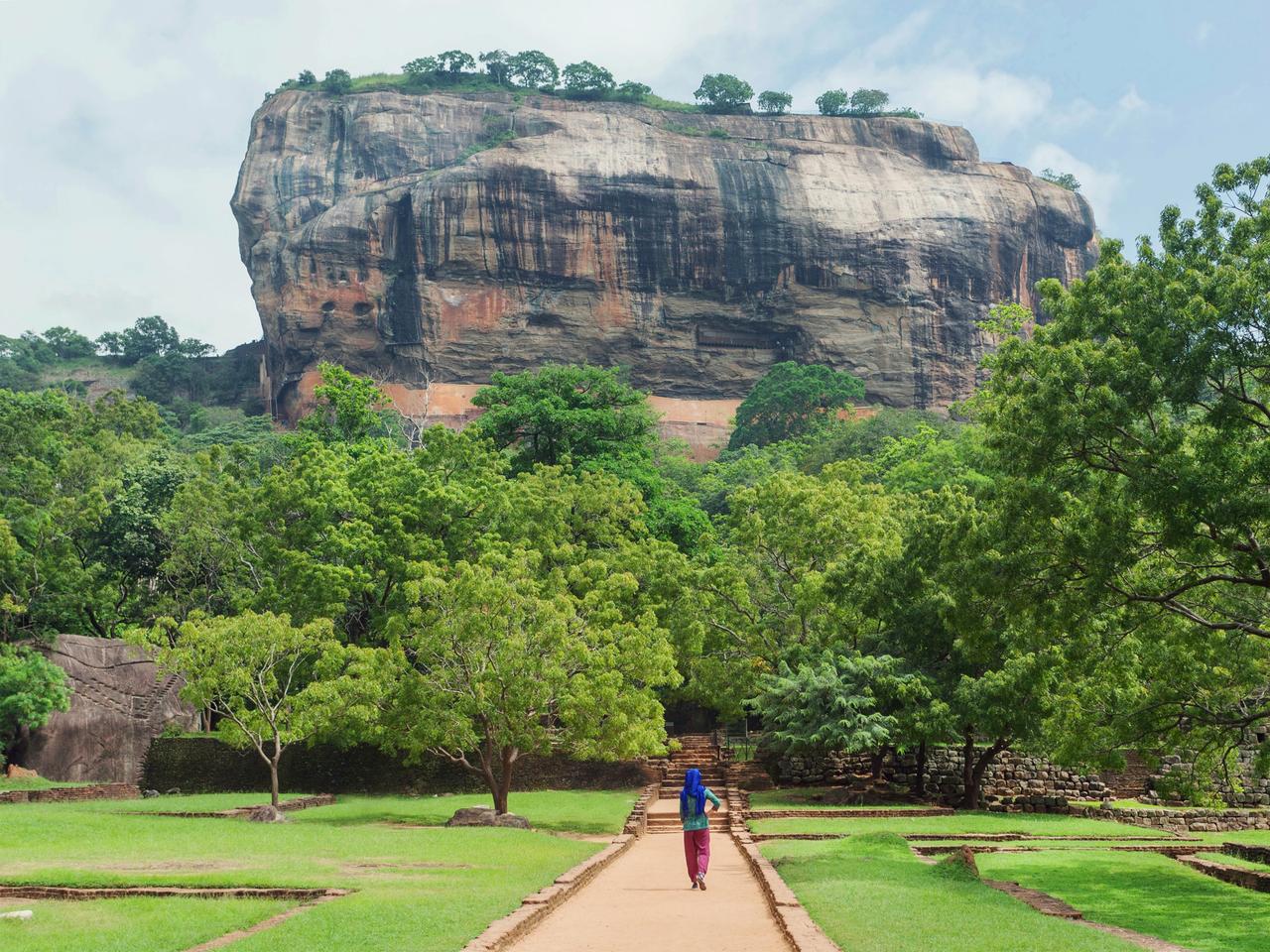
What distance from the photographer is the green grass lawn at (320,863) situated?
8.86 m

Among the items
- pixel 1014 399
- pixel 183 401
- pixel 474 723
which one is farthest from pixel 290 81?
pixel 1014 399

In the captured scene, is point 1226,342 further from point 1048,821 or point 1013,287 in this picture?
point 1013,287

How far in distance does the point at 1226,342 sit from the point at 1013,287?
66.9 meters

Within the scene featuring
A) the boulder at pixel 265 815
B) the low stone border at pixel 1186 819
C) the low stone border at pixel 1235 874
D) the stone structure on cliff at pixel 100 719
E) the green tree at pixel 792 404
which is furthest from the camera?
the green tree at pixel 792 404

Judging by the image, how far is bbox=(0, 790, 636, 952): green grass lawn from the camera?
8.86m

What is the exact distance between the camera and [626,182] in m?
69.8

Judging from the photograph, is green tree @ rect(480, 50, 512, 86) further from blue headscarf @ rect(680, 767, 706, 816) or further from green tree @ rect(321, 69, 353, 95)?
blue headscarf @ rect(680, 767, 706, 816)

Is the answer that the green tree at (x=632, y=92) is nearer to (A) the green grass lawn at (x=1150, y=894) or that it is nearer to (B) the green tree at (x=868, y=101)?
(B) the green tree at (x=868, y=101)

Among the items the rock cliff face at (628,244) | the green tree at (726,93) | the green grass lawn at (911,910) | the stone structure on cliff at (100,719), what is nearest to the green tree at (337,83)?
the rock cliff face at (628,244)

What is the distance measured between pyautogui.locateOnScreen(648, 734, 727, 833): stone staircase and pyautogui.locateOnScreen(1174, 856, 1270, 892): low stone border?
8157 millimetres

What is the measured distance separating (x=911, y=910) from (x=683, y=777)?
17566mm

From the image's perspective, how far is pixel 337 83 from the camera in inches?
3115

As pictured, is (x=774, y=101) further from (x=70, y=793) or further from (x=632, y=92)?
(x=70, y=793)

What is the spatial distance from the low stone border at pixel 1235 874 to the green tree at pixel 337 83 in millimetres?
75095
